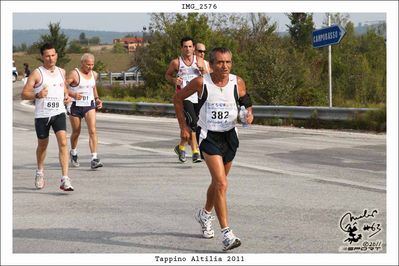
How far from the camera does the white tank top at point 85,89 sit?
11742 mm

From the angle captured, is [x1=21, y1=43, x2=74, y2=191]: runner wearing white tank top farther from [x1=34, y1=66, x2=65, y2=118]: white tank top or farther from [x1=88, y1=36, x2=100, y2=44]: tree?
[x1=88, y1=36, x2=100, y2=44]: tree

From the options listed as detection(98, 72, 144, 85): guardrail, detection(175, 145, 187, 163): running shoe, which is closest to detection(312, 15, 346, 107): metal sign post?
detection(175, 145, 187, 163): running shoe

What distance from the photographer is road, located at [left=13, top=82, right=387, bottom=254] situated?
6855mm

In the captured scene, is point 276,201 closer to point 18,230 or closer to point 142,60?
point 18,230

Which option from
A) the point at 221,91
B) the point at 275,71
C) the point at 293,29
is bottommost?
the point at 221,91

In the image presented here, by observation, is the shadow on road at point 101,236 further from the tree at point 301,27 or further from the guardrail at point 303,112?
the tree at point 301,27

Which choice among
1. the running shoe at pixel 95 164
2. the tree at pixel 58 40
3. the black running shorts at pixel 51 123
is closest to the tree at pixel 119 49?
the tree at pixel 58 40

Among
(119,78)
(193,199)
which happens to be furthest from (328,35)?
(119,78)

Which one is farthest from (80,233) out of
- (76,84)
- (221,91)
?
(76,84)

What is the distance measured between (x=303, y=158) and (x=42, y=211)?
18.5ft

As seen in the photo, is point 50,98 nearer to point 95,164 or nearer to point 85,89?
point 85,89

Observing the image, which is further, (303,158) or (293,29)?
(293,29)

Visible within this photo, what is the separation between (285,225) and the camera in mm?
7480

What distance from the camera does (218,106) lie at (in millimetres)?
6793
